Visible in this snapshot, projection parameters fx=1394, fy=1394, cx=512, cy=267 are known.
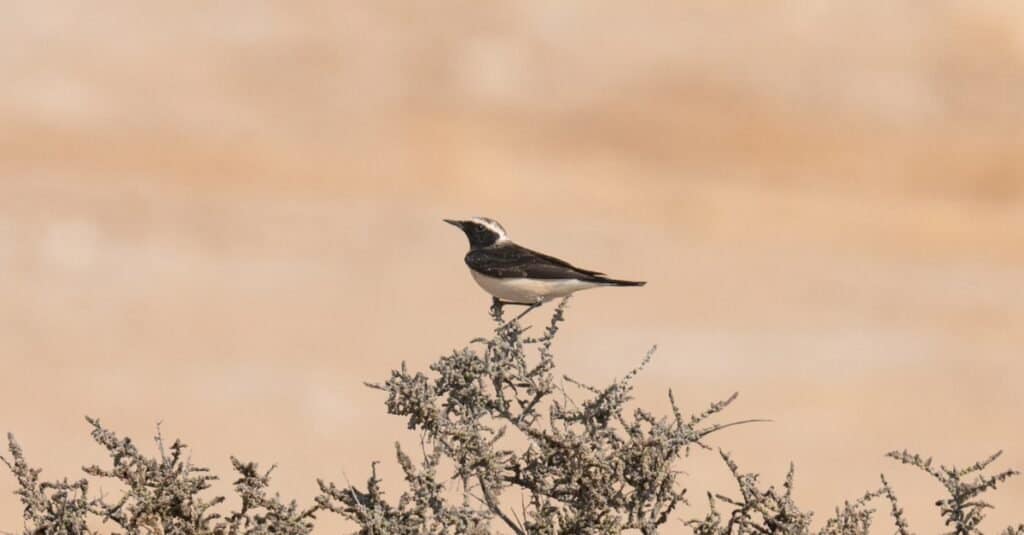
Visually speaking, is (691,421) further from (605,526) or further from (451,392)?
(451,392)

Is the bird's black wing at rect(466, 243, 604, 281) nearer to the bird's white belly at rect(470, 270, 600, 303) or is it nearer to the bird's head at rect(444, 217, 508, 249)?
the bird's white belly at rect(470, 270, 600, 303)

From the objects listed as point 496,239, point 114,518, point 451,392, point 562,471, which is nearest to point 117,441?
point 114,518

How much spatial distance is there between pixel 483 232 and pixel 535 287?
128 cm

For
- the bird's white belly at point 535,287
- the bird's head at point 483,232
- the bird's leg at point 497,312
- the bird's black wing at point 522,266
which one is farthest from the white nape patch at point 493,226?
the bird's leg at point 497,312

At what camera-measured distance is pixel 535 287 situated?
29.7 feet

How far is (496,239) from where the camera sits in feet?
33.2

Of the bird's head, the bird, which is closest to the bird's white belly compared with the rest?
the bird

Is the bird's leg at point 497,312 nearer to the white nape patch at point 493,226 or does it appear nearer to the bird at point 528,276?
the bird at point 528,276

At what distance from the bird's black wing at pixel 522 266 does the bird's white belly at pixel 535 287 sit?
0.03 m

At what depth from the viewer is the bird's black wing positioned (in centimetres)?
910

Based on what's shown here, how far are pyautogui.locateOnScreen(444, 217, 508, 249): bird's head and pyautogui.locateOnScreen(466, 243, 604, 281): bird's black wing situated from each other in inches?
19.1

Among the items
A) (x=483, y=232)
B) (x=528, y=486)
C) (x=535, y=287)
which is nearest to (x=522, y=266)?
(x=535, y=287)

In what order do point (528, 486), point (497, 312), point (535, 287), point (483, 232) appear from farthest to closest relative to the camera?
point (483, 232) < point (535, 287) < point (497, 312) < point (528, 486)

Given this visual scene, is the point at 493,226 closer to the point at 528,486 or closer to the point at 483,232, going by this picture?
the point at 483,232
